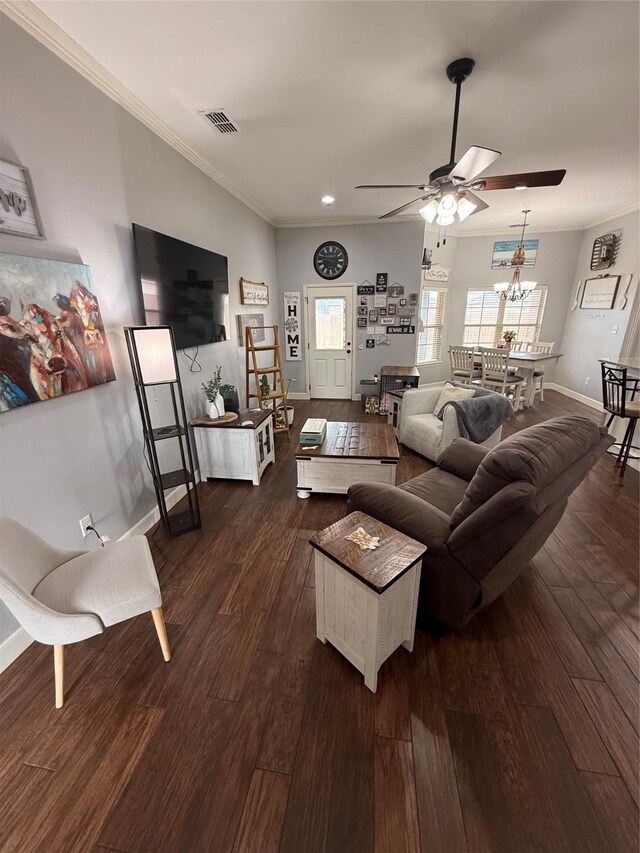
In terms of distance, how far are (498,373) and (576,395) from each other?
2.03 metres

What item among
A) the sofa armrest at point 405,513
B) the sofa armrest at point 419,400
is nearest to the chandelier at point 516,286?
the sofa armrest at point 419,400

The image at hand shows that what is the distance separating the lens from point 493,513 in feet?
4.18

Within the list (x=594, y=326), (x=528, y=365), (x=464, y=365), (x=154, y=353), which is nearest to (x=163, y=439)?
(x=154, y=353)

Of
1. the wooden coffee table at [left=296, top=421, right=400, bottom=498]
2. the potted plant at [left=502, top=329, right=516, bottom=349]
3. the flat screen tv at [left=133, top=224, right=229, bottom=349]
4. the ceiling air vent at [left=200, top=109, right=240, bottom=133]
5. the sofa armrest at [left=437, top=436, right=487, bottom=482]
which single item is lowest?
the wooden coffee table at [left=296, top=421, right=400, bottom=498]

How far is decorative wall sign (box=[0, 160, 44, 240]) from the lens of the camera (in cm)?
150

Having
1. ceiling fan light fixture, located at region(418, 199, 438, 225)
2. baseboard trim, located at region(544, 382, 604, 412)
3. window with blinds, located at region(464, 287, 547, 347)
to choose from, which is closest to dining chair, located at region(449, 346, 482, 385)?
window with blinds, located at region(464, 287, 547, 347)

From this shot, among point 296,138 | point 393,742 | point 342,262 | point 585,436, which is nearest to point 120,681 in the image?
point 393,742

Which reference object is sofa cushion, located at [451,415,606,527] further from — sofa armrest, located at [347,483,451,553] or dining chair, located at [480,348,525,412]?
dining chair, located at [480,348,525,412]

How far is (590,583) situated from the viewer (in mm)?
2027

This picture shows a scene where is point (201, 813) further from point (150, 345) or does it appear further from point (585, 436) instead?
point (150, 345)

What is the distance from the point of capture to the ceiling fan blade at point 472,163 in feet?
6.08

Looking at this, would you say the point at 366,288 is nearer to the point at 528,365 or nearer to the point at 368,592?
the point at 528,365

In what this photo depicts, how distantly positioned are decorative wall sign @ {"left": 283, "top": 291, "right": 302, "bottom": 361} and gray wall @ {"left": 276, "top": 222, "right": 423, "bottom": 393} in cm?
11

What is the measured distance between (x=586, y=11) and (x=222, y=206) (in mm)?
3137
